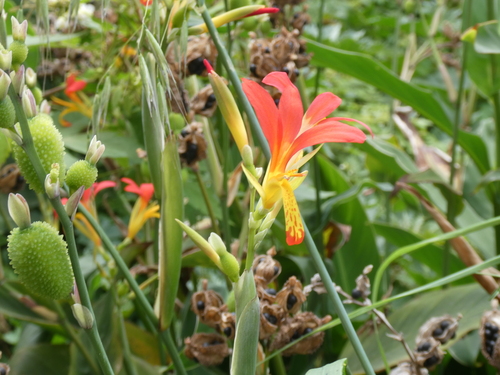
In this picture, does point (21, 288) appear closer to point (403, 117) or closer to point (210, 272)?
point (210, 272)

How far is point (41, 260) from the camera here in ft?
0.79

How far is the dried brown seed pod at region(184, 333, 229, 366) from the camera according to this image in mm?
390

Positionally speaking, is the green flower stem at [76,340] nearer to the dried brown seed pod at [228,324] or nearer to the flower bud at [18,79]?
the dried brown seed pod at [228,324]

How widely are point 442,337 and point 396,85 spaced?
1.54ft

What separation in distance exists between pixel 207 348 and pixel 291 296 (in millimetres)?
78

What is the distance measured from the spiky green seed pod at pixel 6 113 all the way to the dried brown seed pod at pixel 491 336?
13.9 inches

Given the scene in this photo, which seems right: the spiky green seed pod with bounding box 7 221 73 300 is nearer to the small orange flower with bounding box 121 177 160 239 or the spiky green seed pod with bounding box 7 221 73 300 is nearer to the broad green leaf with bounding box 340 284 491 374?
the small orange flower with bounding box 121 177 160 239

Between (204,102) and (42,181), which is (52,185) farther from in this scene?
(204,102)

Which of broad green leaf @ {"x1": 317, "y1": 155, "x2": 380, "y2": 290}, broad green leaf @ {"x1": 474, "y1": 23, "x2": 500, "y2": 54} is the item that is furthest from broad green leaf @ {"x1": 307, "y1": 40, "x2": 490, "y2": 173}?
broad green leaf @ {"x1": 317, "y1": 155, "x2": 380, "y2": 290}

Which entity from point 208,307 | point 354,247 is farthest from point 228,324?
point 354,247

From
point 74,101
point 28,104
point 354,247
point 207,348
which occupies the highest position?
point 28,104

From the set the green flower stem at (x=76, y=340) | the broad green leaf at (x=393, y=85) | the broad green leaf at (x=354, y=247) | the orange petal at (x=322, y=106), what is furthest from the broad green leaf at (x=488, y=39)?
the green flower stem at (x=76, y=340)

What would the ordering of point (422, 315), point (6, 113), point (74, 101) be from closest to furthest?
1. point (6, 113)
2. point (422, 315)
3. point (74, 101)

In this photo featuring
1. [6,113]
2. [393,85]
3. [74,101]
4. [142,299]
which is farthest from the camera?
[393,85]
